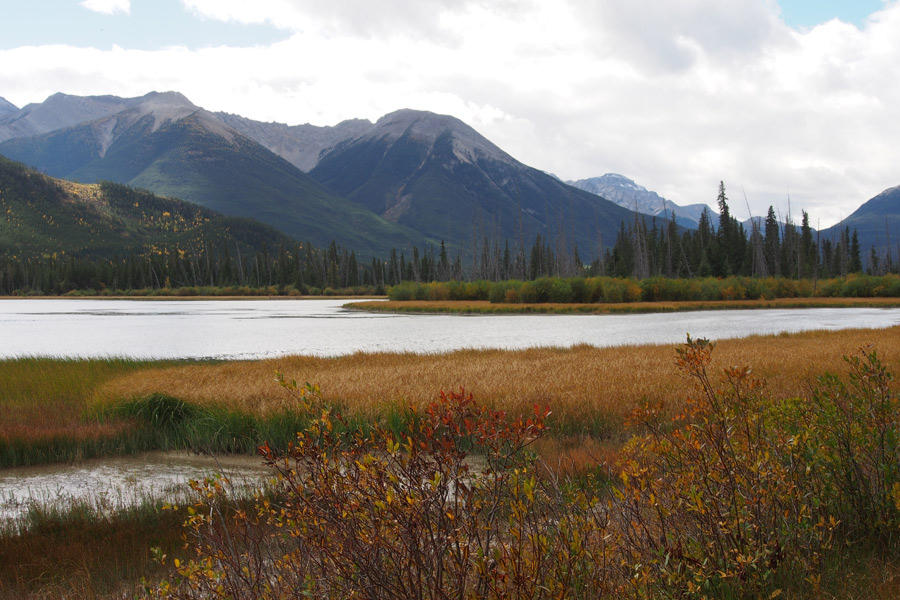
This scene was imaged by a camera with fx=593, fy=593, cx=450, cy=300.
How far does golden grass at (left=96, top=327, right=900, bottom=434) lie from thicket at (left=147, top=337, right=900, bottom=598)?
5293mm

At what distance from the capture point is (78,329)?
4334cm

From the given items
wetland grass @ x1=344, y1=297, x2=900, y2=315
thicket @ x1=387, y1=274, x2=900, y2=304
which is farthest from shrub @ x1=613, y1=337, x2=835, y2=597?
thicket @ x1=387, y1=274, x2=900, y2=304

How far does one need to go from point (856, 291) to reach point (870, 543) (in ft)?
303

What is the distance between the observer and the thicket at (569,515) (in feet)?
11.1

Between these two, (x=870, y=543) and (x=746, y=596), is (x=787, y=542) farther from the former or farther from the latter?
(x=870, y=543)

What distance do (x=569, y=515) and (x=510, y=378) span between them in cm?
1219

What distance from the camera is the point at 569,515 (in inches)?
182

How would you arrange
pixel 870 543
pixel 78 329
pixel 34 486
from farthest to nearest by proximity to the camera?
pixel 78 329 < pixel 34 486 < pixel 870 543

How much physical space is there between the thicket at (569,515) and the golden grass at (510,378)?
17.4ft

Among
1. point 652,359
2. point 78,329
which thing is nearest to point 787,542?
point 652,359

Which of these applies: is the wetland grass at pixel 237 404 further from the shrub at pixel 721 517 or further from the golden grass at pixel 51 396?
the shrub at pixel 721 517

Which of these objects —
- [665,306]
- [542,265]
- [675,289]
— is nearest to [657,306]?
[665,306]

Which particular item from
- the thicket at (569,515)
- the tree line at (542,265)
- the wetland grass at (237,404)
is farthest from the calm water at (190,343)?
the tree line at (542,265)

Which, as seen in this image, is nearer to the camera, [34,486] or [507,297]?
[34,486]
